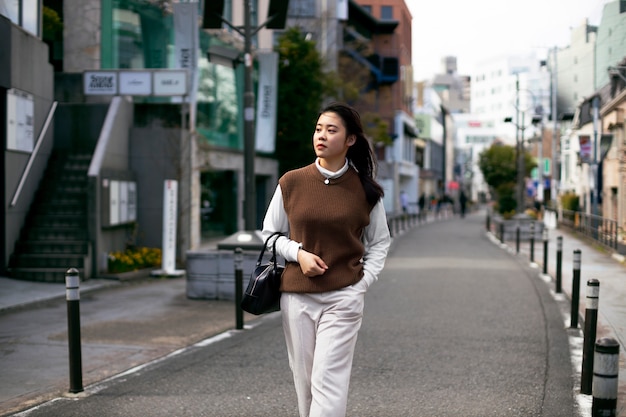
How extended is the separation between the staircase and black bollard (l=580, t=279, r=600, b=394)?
10.3 meters

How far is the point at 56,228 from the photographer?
16156 mm

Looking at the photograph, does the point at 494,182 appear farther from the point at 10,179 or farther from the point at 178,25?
the point at 10,179

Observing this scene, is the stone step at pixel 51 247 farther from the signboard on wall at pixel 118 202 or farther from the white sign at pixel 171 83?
the white sign at pixel 171 83

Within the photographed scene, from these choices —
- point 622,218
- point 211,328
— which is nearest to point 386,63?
point 622,218

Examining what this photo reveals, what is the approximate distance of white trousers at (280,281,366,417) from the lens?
13.8ft

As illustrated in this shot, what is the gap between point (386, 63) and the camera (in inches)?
2355

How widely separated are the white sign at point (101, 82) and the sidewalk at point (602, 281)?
1047 cm

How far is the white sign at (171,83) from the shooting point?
60.0ft

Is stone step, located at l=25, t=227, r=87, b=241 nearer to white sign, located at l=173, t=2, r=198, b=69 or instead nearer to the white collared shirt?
white sign, located at l=173, t=2, r=198, b=69

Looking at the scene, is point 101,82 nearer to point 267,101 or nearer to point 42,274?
point 42,274

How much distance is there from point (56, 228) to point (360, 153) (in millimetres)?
12738

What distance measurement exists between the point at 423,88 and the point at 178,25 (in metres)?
70.6

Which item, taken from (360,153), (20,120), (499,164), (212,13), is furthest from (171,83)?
(499,164)

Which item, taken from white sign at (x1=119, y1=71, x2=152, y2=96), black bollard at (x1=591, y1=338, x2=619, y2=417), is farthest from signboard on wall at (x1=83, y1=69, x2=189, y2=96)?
black bollard at (x1=591, y1=338, x2=619, y2=417)
